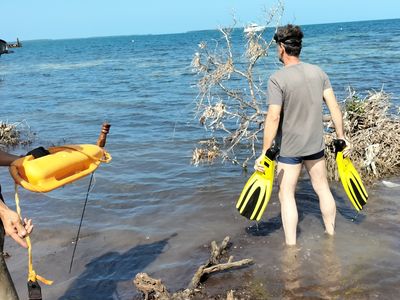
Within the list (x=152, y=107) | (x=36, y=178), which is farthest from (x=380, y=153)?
(x=152, y=107)

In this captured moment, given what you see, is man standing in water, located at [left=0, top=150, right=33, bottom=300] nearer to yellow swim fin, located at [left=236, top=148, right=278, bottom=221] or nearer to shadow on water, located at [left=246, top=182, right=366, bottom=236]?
yellow swim fin, located at [left=236, top=148, right=278, bottom=221]

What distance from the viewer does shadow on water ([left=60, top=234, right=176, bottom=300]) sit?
4672mm

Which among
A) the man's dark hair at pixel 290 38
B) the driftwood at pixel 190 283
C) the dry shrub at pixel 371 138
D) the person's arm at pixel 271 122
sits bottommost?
the driftwood at pixel 190 283

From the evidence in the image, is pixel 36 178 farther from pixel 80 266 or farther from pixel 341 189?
pixel 341 189

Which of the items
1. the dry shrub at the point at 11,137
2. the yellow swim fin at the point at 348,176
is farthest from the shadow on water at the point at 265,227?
the dry shrub at the point at 11,137

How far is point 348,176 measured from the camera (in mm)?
5375

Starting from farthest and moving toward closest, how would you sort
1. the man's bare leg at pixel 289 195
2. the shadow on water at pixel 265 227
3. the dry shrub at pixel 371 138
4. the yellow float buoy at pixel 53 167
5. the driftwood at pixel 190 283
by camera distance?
the dry shrub at pixel 371 138 → the shadow on water at pixel 265 227 → the man's bare leg at pixel 289 195 → the driftwood at pixel 190 283 → the yellow float buoy at pixel 53 167

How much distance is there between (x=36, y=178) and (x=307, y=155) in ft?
9.51

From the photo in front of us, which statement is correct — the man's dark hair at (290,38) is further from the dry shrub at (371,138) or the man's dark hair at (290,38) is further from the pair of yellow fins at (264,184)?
the dry shrub at (371,138)

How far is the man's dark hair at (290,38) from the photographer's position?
4.70m

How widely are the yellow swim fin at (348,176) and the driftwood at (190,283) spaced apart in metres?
1.47

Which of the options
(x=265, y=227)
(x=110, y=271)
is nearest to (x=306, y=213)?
(x=265, y=227)

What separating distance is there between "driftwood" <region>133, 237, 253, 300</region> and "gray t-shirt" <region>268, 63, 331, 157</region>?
4.19 feet

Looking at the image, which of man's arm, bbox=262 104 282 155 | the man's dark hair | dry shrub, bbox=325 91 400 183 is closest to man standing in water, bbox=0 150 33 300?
man's arm, bbox=262 104 282 155
